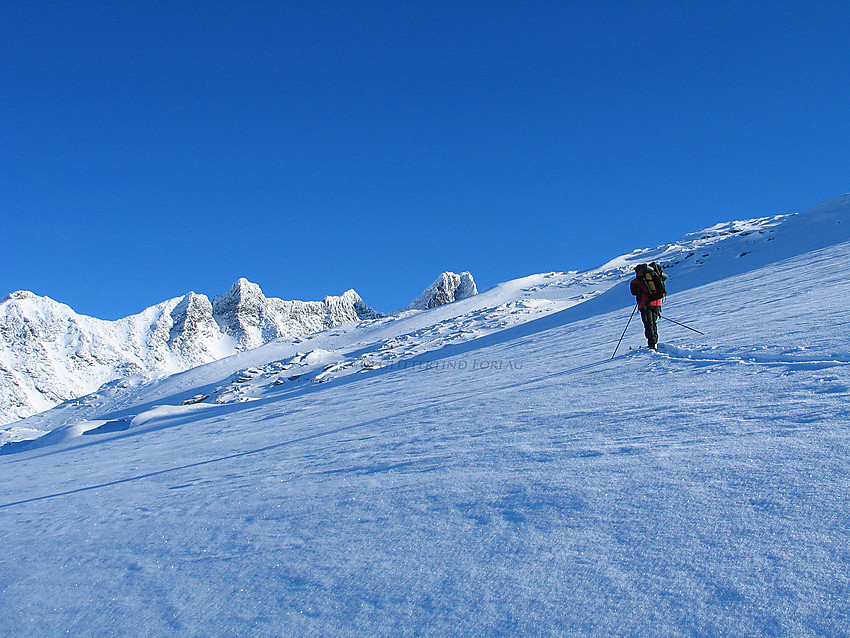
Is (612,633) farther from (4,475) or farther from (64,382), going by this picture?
(64,382)

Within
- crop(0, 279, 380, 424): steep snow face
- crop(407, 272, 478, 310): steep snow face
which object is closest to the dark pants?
crop(407, 272, 478, 310): steep snow face

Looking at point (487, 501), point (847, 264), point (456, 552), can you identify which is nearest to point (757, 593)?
point (456, 552)

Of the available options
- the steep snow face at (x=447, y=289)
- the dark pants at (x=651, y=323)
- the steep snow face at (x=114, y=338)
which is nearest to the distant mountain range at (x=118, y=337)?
the steep snow face at (x=114, y=338)

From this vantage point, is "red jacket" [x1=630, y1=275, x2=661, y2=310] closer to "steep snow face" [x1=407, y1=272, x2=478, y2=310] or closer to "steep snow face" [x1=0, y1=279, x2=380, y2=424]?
"steep snow face" [x1=407, y1=272, x2=478, y2=310]

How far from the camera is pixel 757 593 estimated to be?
5.88ft

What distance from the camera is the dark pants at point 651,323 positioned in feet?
26.4

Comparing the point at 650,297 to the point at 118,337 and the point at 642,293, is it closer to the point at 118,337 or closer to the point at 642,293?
the point at 642,293

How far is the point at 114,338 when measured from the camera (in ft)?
549

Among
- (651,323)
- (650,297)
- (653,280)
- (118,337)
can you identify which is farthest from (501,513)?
(118,337)

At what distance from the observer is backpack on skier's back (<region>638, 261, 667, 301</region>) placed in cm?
827

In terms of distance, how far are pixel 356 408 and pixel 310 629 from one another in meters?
6.47

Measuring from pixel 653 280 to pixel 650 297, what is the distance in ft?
1.17

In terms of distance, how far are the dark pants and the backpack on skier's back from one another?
183mm

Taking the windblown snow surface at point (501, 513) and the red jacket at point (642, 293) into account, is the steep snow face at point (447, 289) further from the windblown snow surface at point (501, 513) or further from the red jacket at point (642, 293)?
the windblown snow surface at point (501, 513)
